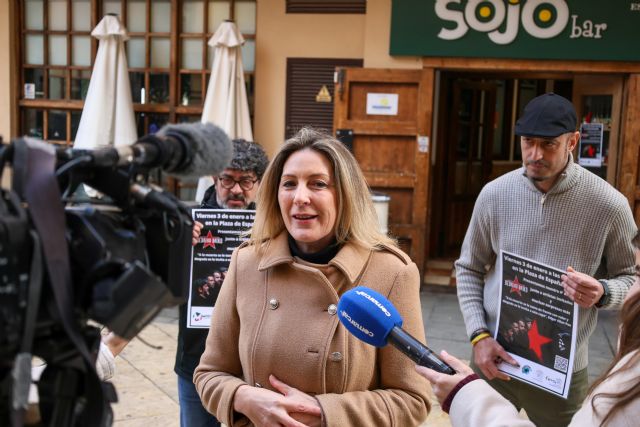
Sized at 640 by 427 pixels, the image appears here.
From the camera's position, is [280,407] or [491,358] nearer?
[280,407]

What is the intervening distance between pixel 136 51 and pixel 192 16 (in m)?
0.79

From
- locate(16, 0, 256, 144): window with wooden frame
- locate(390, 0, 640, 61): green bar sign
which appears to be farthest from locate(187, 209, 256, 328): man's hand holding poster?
locate(16, 0, 256, 144): window with wooden frame

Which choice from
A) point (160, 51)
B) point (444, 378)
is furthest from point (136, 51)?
point (444, 378)

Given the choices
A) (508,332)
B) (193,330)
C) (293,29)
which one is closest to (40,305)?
(193,330)

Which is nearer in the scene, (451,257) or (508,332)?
(508,332)

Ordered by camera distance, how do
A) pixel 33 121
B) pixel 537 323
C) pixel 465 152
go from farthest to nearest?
pixel 465 152 → pixel 33 121 → pixel 537 323

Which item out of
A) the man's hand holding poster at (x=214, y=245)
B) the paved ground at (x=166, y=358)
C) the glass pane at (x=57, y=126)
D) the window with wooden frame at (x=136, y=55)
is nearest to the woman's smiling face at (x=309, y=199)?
the man's hand holding poster at (x=214, y=245)

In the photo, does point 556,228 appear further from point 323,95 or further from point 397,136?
point 323,95

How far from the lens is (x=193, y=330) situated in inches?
126

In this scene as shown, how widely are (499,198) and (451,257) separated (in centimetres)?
625

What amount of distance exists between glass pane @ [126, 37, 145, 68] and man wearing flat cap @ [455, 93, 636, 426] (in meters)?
6.09

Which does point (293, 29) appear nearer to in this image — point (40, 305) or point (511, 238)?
point (511, 238)

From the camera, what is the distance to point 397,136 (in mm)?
7691

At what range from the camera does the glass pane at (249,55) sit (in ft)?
27.2
